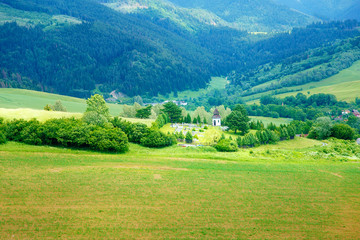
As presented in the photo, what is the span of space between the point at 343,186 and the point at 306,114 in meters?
145

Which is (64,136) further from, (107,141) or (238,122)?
(238,122)

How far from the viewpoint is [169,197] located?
4619 cm

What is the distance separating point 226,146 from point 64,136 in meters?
38.3

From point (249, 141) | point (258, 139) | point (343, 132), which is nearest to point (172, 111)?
point (258, 139)

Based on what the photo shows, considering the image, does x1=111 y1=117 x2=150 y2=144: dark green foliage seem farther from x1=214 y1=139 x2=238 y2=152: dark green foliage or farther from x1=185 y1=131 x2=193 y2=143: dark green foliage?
x1=214 y1=139 x2=238 y2=152: dark green foliage

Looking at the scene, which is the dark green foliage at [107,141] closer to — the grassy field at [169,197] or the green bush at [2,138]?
the grassy field at [169,197]

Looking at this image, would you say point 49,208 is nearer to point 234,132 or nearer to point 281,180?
point 281,180

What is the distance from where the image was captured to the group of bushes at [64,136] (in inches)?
2576

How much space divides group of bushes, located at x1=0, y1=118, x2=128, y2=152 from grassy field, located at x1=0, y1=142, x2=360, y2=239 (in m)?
2.66

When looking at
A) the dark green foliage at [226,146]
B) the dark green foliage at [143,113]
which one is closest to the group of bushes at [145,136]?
the dark green foliage at [226,146]

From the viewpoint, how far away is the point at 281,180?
57.1 metres

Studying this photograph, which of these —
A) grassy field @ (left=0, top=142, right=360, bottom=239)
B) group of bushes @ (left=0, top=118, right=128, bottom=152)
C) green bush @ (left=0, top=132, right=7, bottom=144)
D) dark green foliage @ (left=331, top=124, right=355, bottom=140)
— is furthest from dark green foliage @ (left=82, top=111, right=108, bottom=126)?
dark green foliage @ (left=331, top=124, right=355, bottom=140)

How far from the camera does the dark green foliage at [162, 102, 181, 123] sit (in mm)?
113137

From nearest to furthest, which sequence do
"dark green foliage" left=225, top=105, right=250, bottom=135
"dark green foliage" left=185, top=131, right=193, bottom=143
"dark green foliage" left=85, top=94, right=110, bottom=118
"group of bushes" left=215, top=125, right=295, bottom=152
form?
"group of bushes" left=215, top=125, right=295, bottom=152
"dark green foliage" left=85, top=94, right=110, bottom=118
"dark green foliage" left=185, top=131, right=193, bottom=143
"dark green foliage" left=225, top=105, right=250, bottom=135
